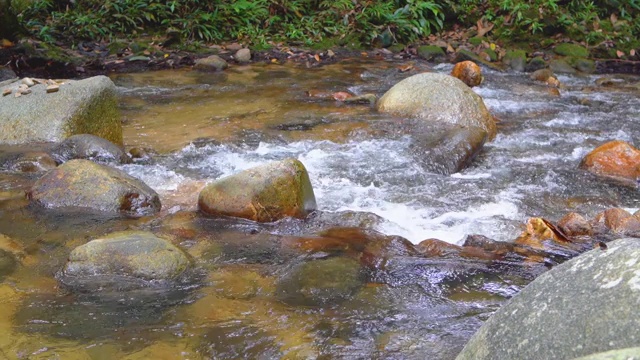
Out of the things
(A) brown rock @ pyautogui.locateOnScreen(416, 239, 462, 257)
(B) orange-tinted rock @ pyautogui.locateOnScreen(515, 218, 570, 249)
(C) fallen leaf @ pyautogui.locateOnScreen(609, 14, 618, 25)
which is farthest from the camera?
(C) fallen leaf @ pyautogui.locateOnScreen(609, 14, 618, 25)

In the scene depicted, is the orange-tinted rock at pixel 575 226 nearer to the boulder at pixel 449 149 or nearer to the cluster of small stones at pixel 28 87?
the boulder at pixel 449 149

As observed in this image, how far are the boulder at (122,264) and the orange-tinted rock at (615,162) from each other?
13.9ft

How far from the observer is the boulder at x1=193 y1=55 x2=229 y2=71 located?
11312 millimetres

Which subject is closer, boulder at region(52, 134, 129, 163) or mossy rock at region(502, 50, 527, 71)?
boulder at region(52, 134, 129, 163)

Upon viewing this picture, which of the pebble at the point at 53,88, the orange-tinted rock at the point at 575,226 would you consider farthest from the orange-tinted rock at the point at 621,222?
the pebble at the point at 53,88

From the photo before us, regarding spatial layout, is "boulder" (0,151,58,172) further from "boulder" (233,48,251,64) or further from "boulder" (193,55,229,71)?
"boulder" (233,48,251,64)

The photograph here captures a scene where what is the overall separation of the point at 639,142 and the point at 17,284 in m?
6.50

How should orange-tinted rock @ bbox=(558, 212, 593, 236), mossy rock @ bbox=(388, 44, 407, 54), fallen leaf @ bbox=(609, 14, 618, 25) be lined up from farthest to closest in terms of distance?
fallen leaf @ bbox=(609, 14, 618, 25), mossy rock @ bbox=(388, 44, 407, 54), orange-tinted rock @ bbox=(558, 212, 593, 236)

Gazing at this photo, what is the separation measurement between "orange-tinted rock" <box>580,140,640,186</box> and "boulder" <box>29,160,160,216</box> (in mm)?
4144

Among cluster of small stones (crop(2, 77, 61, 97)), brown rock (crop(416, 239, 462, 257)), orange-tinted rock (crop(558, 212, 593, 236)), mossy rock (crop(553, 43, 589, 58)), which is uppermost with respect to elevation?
cluster of small stones (crop(2, 77, 61, 97))

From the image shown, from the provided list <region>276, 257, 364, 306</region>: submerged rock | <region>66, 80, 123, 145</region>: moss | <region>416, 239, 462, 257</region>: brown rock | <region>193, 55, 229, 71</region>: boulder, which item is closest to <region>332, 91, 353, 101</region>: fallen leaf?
<region>193, 55, 229, 71</region>: boulder

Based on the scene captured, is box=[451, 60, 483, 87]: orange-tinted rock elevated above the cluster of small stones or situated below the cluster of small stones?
below

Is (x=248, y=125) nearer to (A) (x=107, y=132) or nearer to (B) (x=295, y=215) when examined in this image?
(A) (x=107, y=132)

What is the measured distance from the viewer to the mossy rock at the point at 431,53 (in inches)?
501
